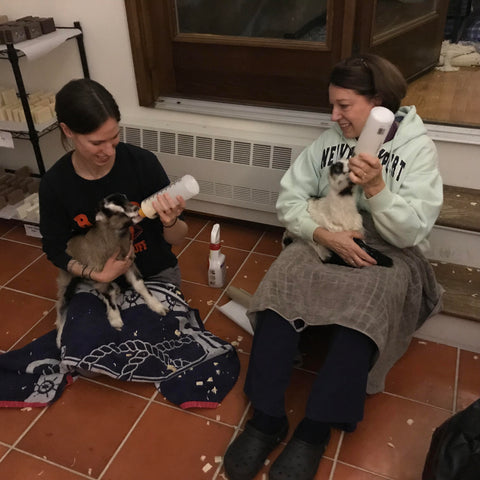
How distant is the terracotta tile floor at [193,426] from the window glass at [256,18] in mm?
1228

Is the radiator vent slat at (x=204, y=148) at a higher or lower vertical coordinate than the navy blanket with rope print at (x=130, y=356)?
higher

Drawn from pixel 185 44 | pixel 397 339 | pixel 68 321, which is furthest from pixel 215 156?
pixel 397 339

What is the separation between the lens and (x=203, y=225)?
2.45 meters

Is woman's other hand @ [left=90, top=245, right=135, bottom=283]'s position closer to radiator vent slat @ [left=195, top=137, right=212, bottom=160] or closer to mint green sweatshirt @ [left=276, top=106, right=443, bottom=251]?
mint green sweatshirt @ [left=276, top=106, right=443, bottom=251]

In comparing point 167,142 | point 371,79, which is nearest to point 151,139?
point 167,142

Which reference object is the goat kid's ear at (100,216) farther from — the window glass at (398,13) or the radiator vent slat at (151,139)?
the window glass at (398,13)

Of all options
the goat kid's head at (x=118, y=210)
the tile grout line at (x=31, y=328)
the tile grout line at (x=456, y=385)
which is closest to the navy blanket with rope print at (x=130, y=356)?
the tile grout line at (x=31, y=328)

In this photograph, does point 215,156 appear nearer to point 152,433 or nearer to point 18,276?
point 18,276

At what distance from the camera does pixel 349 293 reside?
131cm

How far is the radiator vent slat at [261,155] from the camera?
2.09m

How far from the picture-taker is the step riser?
178 cm

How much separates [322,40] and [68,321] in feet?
4.75

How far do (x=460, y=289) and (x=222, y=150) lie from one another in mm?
1141

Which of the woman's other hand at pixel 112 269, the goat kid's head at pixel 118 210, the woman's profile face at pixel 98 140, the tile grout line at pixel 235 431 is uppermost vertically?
the woman's profile face at pixel 98 140
